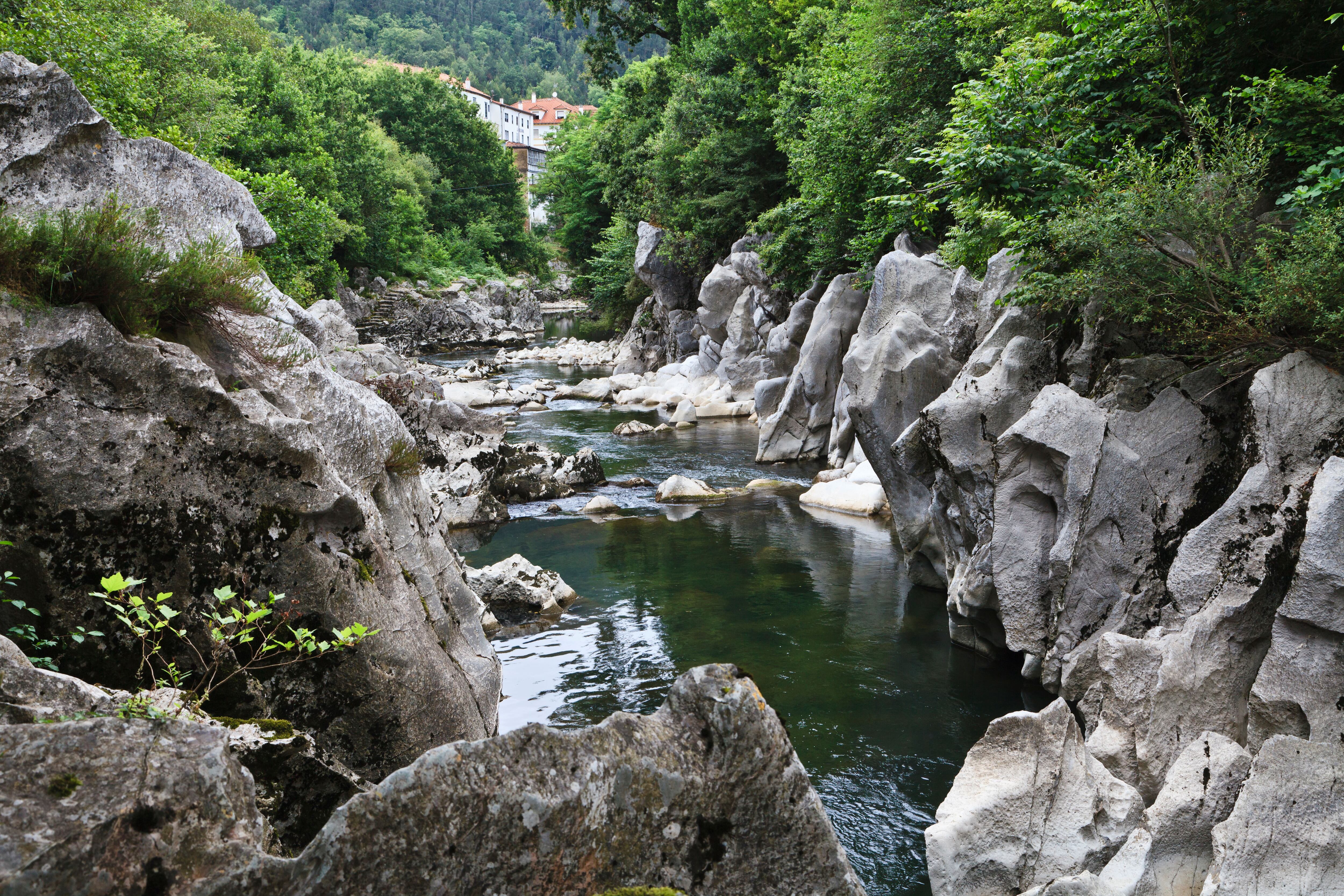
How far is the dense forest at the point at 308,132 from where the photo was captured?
60.1ft

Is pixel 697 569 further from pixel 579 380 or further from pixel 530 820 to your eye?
pixel 579 380

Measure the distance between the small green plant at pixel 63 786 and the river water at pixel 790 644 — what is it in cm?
580

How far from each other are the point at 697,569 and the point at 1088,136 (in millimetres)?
8196

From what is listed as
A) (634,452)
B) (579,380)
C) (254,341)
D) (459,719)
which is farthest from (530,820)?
(579,380)

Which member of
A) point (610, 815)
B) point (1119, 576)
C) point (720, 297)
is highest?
point (720, 297)

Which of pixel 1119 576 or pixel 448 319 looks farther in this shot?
pixel 448 319

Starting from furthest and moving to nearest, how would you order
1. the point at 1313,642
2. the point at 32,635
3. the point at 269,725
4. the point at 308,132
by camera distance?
1. the point at 308,132
2. the point at 1313,642
3. the point at 32,635
4. the point at 269,725

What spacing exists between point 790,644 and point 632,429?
14.9 m

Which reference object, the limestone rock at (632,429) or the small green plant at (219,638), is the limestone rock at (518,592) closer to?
the small green plant at (219,638)

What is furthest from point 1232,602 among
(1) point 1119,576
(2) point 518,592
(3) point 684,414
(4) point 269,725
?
(3) point 684,414

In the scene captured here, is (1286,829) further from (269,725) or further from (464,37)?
(464,37)

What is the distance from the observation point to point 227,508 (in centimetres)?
532

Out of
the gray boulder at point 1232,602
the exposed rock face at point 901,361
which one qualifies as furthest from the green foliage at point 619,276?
the gray boulder at point 1232,602

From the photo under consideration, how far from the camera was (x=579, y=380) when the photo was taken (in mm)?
37531
